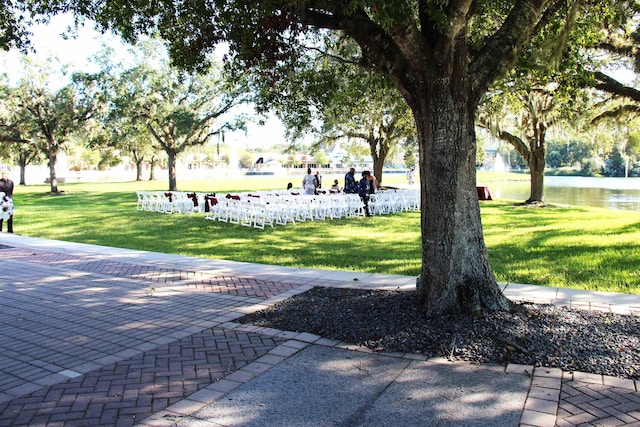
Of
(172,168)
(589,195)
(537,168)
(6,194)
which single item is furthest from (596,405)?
(589,195)

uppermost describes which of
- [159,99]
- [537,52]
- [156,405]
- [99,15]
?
[159,99]

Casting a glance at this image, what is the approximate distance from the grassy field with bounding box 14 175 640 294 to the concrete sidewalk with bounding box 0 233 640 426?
2.04m

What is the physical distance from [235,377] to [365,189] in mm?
14119

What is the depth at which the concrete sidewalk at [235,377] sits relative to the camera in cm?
356

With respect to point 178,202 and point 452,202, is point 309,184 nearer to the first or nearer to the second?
point 178,202

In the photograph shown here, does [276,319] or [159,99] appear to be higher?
[159,99]

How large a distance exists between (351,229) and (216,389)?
430 inches

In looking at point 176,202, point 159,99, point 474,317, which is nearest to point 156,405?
point 474,317

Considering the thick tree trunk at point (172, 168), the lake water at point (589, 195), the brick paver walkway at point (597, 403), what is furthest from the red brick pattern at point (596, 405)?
the thick tree trunk at point (172, 168)

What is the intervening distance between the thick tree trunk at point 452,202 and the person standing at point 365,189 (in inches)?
484

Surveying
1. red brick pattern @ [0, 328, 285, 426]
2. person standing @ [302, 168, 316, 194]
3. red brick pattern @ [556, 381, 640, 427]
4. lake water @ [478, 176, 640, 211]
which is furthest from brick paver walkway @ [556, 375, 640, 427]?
lake water @ [478, 176, 640, 211]

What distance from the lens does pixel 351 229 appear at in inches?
581

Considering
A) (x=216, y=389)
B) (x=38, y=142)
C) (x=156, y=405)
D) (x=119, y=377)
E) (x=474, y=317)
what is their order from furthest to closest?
(x=38, y=142)
(x=474, y=317)
(x=119, y=377)
(x=216, y=389)
(x=156, y=405)

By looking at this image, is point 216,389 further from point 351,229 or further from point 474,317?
point 351,229
